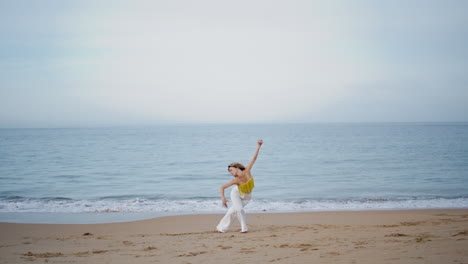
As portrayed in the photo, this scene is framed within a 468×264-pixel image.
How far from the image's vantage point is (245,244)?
7.18m

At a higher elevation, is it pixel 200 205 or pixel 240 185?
pixel 240 185

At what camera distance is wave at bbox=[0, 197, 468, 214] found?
1398 centimetres

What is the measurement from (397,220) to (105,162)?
27.8 meters

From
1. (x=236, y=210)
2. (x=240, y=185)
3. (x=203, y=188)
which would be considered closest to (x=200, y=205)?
(x=203, y=188)

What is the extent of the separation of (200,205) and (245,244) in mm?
8083

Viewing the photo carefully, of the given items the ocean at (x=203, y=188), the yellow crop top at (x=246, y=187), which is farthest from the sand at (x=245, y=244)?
the ocean at (x=203, y=188)

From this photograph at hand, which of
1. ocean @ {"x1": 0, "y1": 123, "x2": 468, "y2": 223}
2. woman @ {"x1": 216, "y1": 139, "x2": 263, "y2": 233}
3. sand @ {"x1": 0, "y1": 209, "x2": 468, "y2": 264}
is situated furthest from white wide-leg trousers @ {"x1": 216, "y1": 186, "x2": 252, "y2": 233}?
ocean @ {"x1": 0, "y1": 123, "x2": 468, "y2": 223}

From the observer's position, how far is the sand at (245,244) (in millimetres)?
5887

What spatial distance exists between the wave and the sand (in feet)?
11.4

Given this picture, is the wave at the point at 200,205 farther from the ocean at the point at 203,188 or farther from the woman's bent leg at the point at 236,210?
the woman's bent leg at the point at 236,210

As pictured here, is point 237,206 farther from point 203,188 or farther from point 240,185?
point 203,188

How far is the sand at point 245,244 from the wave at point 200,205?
137 inches

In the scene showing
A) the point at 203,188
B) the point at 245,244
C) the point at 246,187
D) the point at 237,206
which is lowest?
the point at 245,244

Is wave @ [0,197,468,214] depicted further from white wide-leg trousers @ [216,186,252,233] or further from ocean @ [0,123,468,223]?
white wide-leg trousers @ [216,186,252,233]
